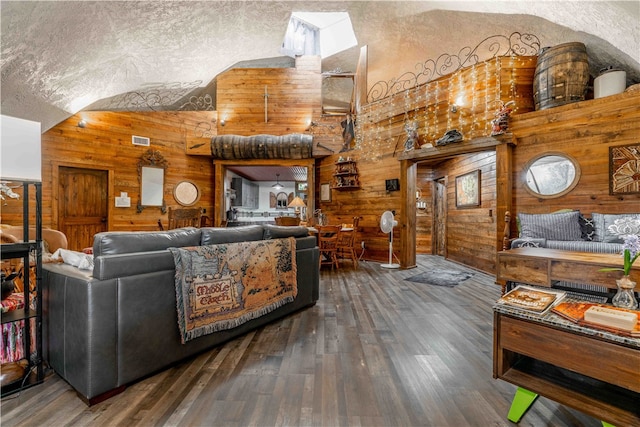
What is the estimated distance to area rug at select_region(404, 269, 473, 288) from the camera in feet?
14.1

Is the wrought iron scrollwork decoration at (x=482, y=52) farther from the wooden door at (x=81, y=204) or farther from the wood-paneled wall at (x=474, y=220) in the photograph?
the wooden door at (x=81, y=204)

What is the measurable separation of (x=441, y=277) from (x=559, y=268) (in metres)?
2.34

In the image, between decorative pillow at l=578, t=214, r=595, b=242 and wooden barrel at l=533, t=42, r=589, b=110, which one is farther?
wooden barrel at l=533, t=42, r=589, b=110

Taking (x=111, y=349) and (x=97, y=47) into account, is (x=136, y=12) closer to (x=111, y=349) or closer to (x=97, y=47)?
(x=97, y=47)

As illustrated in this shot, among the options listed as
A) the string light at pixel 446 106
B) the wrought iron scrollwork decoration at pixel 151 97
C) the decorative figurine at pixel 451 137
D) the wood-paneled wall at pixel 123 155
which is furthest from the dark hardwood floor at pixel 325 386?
the wrought iron scrollwork decoration at pixel 151 97

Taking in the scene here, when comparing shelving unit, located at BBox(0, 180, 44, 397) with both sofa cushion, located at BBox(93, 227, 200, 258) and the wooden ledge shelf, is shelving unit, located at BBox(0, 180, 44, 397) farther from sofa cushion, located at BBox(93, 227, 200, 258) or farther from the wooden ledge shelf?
the wooden ledge shelf

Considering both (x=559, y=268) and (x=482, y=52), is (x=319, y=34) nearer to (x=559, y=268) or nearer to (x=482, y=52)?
(x=482, y=52)

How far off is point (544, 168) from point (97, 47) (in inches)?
253

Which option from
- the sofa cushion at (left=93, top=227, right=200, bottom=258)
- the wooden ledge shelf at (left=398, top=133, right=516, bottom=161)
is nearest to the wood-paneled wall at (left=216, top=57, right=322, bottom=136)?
the wooden ledge shelf at (left=398, top=133, right=516, bottom=161)

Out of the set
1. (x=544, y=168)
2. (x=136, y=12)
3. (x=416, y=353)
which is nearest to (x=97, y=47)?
(x=136, y=12)

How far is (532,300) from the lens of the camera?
5.06ft

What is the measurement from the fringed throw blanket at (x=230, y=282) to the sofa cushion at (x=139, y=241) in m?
0.09

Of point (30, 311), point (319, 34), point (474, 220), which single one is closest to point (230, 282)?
point (30, 311)

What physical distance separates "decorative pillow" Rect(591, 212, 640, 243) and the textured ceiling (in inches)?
79.9
